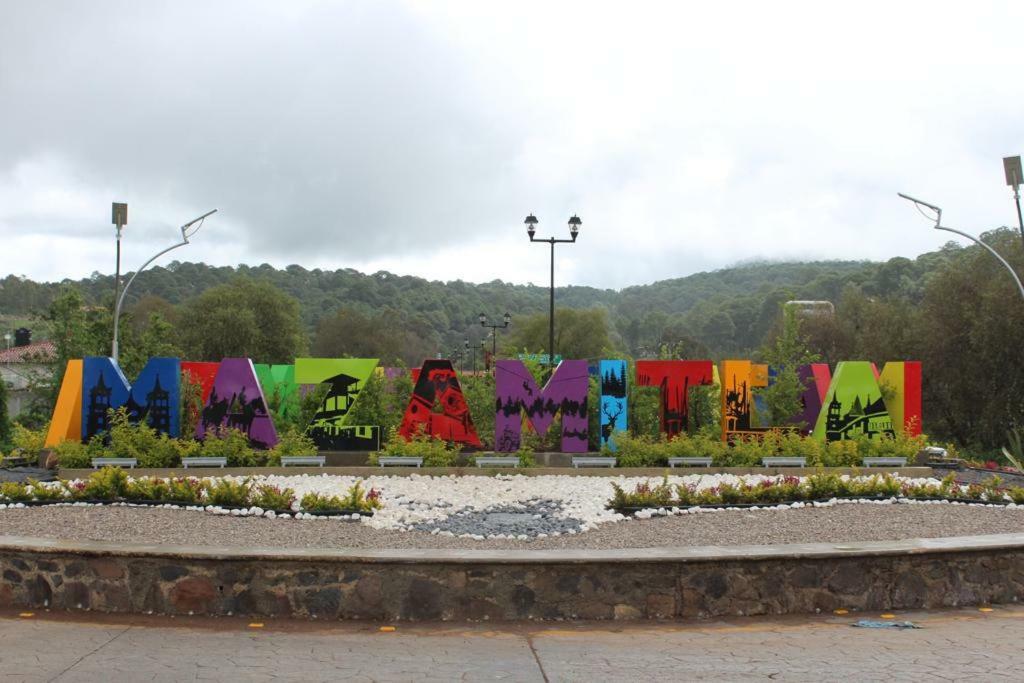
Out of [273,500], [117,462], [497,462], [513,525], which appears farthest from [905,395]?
[117,462]

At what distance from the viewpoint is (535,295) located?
425ft

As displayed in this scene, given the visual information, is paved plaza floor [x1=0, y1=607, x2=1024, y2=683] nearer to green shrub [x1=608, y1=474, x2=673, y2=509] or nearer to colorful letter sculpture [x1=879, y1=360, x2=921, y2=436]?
green shrub [x1=608, y1=474, x2=673, y2=509]

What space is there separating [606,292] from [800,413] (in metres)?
130

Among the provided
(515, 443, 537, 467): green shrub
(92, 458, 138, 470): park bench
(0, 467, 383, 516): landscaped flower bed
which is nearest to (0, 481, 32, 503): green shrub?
(0, 467, 383, 516): landscaped flower bed

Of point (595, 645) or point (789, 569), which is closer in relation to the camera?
point (595, 645)

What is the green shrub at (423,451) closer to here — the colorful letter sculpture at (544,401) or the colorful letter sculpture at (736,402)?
the colorful letter sculpture at (544,401)

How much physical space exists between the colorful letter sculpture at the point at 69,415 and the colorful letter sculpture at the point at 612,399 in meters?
9.69

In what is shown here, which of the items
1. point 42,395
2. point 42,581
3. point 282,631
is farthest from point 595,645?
point 42,395

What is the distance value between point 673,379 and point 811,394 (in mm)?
3262

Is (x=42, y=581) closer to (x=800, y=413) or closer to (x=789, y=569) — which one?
(x=789, y=569)

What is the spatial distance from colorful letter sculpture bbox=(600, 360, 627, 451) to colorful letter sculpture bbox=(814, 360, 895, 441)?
388 cm

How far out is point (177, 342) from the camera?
5619cm

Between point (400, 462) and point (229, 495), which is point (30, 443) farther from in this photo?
point (229, 495)

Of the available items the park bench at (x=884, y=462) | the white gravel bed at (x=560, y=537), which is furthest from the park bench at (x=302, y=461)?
the park bench at (x=884, y=462)
